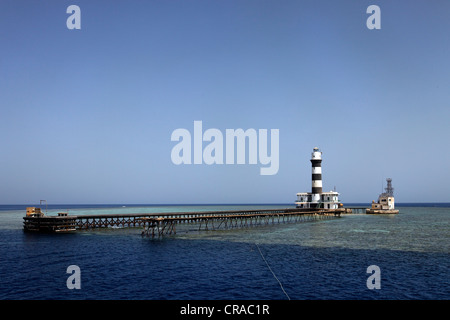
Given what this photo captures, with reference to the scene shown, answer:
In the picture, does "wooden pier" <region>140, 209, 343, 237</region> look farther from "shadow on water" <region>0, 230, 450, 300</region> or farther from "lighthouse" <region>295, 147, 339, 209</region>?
"shadow on water" <region>0, 230, 450, 300</region>

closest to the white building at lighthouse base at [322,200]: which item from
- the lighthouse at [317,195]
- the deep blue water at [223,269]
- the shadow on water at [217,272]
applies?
the lighthouse at [317,195]

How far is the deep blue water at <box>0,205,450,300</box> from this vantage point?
24078 mm

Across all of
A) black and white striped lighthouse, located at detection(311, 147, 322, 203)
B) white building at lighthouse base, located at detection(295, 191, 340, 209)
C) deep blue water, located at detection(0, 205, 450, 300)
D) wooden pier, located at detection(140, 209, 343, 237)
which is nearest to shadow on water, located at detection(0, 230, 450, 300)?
deep blue water, located at detection(0, 205, 450, 300)

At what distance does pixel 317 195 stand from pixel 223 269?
300 feet

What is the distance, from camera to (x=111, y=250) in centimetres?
4297

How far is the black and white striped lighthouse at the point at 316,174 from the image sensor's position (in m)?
110

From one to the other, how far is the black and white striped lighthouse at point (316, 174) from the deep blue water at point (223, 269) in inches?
2402

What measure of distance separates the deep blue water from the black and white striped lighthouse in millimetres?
61017

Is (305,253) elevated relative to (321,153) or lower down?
lower down

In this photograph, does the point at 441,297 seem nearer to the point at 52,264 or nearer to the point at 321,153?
the point at 52,264

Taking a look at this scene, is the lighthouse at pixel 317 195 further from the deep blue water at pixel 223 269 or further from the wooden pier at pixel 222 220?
the deep blue water at pixel 223 269

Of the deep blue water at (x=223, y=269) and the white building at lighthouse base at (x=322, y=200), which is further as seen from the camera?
the white building at lighthouse base at (x=322, y=200)

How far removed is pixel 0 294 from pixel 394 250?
4543cm
